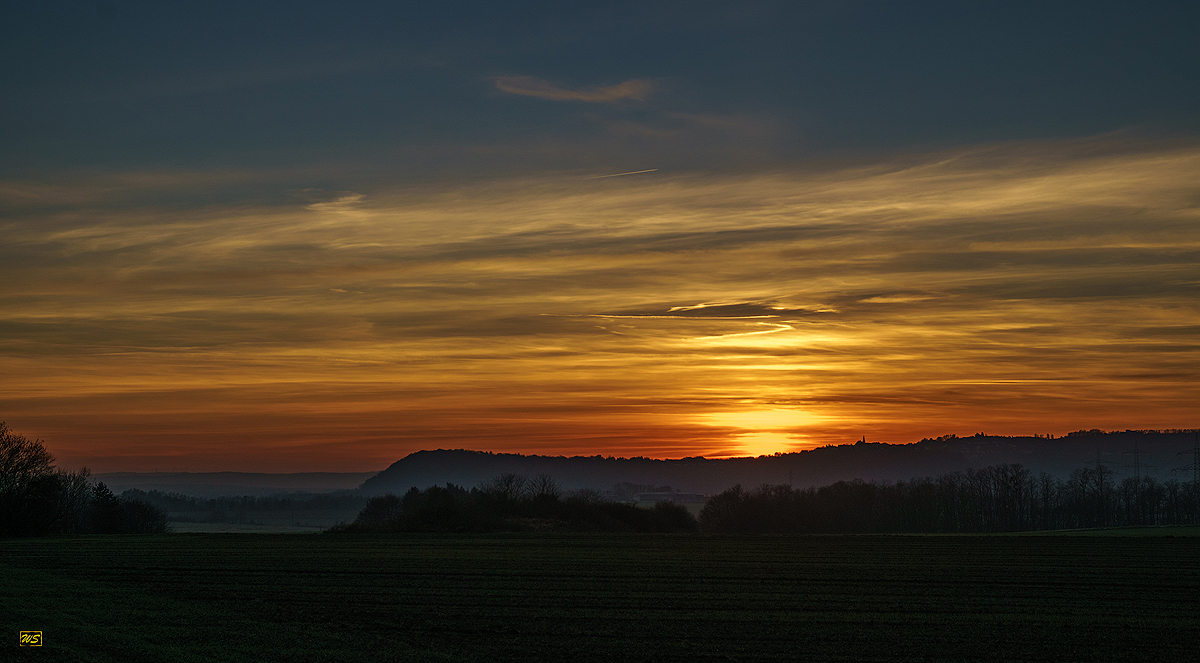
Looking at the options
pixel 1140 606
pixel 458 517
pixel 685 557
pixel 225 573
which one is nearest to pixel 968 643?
pixel 1140 606

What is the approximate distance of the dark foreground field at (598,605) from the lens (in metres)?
23.2

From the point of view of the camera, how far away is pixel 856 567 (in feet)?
155

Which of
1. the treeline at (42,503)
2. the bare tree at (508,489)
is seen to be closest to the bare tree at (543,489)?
the bare tree at (508,489)

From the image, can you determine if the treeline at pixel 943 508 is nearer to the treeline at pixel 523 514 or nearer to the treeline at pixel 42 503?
the treeline at pixel 523 514

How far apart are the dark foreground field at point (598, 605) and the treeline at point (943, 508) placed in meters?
74.0

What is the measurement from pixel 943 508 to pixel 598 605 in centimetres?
14326

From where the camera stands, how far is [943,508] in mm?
158625

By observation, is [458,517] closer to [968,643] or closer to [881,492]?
[968,643]

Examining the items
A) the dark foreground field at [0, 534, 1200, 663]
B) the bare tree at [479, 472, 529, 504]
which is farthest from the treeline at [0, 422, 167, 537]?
the bare tree at [479, 472, 529, 504]

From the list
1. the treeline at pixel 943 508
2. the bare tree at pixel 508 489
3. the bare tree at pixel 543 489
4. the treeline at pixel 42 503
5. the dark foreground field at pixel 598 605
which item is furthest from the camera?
the treeline at pixel 943 508

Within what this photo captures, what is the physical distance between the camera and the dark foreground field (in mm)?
23250

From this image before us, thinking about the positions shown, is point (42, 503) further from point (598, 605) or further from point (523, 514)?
point (598, 605)

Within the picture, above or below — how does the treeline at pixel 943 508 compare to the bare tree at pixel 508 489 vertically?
below

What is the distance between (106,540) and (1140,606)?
70.1 meters
